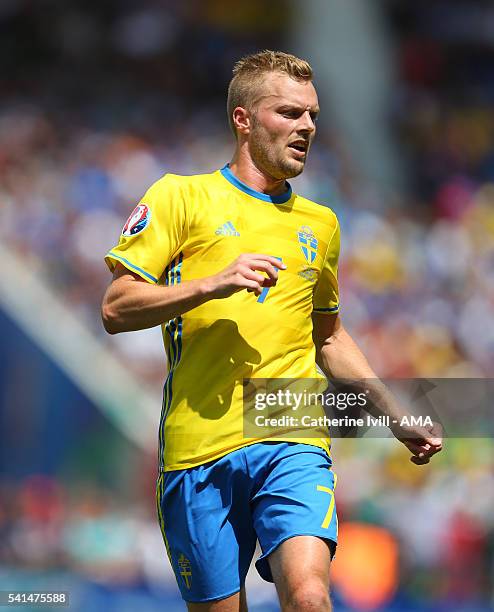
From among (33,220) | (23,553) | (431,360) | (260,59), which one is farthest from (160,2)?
(260,59)

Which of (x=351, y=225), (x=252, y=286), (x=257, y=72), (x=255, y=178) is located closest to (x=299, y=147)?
(x=255, y=178)

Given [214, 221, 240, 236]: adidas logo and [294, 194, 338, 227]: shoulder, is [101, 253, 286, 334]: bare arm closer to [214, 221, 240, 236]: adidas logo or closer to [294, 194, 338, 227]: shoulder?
[214, 221, 240, 236]: adidas logo

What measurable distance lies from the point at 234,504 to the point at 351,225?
301 inches

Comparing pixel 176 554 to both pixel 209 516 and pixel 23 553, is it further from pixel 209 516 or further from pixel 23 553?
pixel 23 553

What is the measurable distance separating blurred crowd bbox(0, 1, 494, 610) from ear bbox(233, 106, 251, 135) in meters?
4.86

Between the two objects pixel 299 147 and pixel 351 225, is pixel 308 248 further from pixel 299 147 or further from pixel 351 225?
pixel 351 225

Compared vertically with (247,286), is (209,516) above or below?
below

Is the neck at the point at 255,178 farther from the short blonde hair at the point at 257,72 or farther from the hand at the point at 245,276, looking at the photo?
the hand at the point at 245,276

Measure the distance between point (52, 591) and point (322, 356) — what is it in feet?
13.2

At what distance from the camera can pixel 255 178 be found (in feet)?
16.0

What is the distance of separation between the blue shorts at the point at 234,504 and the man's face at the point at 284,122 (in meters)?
1.15

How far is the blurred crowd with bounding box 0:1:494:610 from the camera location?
29.9 ft

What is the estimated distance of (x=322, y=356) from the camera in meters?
5.11

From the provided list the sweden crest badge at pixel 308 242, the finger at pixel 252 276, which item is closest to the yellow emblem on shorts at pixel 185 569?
the finger at pixel 252 276
